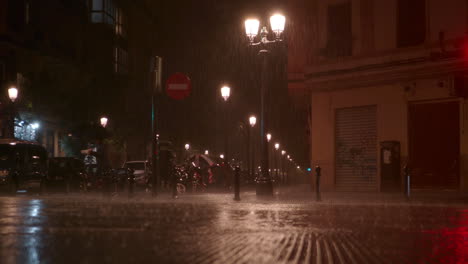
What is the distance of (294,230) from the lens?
10602 mm

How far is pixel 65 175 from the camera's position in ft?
106

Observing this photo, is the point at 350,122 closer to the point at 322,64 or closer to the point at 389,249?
the point at 322,64

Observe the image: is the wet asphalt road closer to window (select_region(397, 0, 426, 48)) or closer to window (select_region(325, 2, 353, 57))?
window (select_region(397, 0, 426, 48))

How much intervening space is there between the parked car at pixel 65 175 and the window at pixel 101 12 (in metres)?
24.4

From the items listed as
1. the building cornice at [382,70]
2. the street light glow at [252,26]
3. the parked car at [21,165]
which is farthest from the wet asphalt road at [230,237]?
the parked car at [21,165]

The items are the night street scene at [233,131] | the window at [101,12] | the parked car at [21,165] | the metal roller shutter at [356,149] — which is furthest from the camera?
the window at [101,12]

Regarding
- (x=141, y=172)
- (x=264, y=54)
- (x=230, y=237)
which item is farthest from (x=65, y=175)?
(x=230, y=237)

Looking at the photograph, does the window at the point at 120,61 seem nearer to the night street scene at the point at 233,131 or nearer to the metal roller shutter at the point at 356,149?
the night street scene at the point at 233,131

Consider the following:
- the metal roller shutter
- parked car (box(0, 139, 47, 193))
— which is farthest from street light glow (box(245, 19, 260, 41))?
parked car (box(0, 139, 47, 193))

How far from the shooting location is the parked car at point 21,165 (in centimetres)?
3056

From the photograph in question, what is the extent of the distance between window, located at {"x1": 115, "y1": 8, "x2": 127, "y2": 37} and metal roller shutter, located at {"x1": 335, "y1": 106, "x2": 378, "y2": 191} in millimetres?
35260

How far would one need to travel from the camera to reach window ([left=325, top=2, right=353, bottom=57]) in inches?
1098

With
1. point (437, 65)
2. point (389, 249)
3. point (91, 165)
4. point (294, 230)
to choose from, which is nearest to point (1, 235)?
point (294, 230)

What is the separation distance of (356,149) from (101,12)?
34032mm
